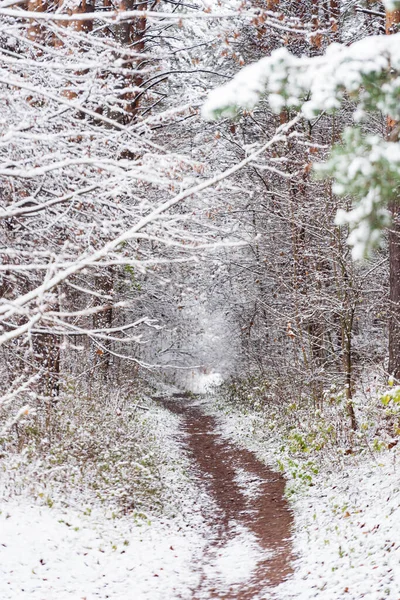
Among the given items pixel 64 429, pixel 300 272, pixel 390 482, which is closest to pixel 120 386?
pixel 64 429

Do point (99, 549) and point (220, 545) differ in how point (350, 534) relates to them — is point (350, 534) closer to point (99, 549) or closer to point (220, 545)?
point (220, 545)

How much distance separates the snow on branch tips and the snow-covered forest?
0.05 feet

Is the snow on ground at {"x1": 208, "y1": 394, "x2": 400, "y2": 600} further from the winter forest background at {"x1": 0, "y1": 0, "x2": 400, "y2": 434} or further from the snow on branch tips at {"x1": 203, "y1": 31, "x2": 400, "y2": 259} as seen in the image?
the snow on branch tips at {"x1": 203, "y1": 31, "x2": 400, "y2": 259}

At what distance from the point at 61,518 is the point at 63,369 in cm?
597

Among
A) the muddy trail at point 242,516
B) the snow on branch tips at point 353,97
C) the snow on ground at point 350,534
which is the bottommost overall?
the muddy trail at point 242,516

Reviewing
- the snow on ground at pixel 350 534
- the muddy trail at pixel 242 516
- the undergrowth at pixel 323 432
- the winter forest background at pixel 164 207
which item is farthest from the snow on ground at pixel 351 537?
the winter forest background at pixel 164 207

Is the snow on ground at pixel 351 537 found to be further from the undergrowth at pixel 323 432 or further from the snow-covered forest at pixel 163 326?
the undergrowth at pixel 323 432

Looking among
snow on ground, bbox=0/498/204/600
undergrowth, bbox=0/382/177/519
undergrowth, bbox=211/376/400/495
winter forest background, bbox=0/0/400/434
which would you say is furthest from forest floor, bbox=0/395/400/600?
winter forest background, bbox=0/0/400/434

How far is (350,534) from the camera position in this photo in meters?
7.16

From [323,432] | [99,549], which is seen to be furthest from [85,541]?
[323,432]

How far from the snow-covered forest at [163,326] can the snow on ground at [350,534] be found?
0.03m

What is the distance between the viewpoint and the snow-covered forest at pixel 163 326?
3.81 m

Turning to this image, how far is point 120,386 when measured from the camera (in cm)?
1416

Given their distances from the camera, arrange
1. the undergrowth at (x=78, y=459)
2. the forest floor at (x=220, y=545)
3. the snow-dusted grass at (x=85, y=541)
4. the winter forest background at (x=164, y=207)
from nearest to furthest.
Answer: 1. the winter forest background at (x=164, y=207)
2. the forest floor at (x=220, y=545)
3. the snow-dusted grass at (x=85, y=541)
4. the undergrowth at (x=78, y=459)
